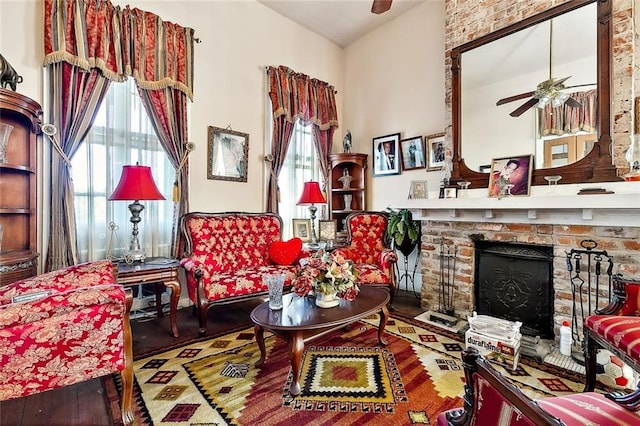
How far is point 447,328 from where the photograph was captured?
2.88 meters

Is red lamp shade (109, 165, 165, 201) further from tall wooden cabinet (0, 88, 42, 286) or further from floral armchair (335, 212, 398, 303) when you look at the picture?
floral armchair (335, 212, 398, 303)

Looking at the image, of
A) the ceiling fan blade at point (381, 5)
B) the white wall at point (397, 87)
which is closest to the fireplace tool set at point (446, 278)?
the white wall at point (397, 87)

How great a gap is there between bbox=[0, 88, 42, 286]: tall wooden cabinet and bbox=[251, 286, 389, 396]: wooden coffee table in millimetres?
1864

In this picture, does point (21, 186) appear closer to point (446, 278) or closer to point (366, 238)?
point (366, 238)

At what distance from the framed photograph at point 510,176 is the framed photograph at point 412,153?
105cm

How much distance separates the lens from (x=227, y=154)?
12.5 feet

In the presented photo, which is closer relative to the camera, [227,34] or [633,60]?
[633,60]

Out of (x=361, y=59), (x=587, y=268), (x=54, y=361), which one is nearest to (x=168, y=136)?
(x=54, y=361)

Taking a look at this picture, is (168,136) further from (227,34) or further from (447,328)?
(447,328)

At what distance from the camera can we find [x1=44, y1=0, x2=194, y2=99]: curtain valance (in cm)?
265

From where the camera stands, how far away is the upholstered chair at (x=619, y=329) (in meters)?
1.46

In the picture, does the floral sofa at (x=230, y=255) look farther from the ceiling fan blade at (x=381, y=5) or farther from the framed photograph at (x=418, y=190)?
the ceiling fan blade at (x=381, y=5)

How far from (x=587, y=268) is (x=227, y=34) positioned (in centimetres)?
446

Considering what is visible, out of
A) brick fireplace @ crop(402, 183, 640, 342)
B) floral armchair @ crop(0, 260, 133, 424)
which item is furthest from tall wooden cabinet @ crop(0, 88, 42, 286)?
brick fireplace @ crop(402, 183, 640, 342)
